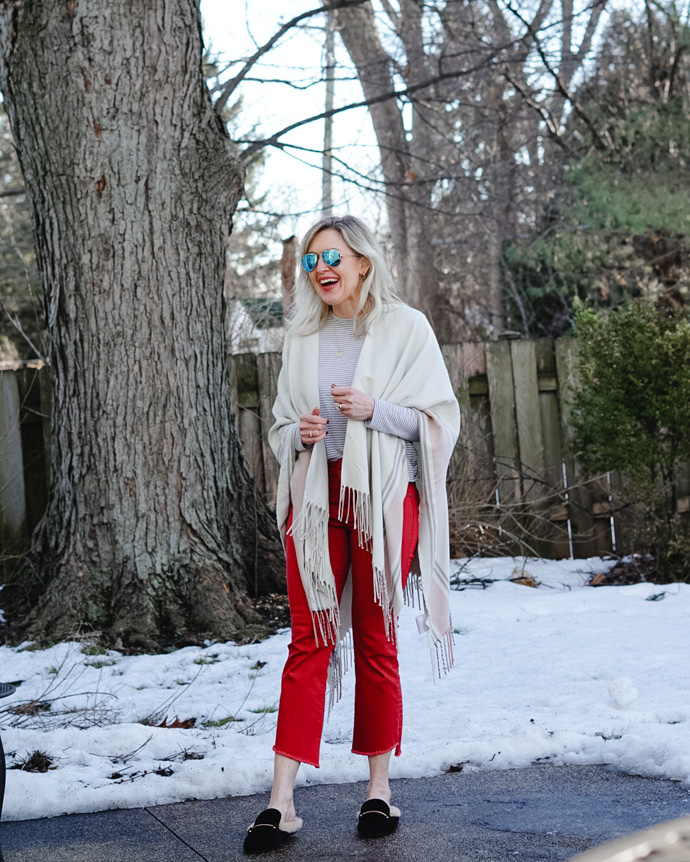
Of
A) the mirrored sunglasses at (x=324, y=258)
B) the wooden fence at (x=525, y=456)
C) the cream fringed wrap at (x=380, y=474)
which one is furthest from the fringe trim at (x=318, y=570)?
the wooden fence at (x=525, y=456)

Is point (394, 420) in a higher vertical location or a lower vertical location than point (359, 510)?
higher

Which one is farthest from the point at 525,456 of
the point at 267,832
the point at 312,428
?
the point at 267,832

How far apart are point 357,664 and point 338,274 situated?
124cm

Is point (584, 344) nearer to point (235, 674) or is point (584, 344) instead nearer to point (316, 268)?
point (235, 674)

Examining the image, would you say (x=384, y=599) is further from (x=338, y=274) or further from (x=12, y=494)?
(x=12, y=494)

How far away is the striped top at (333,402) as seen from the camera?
3021 millimetres

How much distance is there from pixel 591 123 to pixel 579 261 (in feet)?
7.90

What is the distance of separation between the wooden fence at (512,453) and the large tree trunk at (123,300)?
1521 millimetres

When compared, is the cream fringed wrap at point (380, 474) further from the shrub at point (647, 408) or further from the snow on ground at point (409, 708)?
the shrub at point (647, 408)

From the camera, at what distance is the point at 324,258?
3.09 metres

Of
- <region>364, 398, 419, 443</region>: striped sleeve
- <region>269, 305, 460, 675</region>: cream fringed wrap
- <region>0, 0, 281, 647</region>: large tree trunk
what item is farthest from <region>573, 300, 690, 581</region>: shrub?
→ <region>364, 398, 419, 443</region>: striped sleeve

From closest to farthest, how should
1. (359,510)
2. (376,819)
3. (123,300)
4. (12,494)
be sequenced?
(376,819) < (359,510) < (123,300) < (12,494)

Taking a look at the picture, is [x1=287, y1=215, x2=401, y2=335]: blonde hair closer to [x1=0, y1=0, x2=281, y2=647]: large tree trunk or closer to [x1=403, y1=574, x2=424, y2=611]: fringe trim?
[x1=403, y1=574, x2=424, y2=611]: fringe trim

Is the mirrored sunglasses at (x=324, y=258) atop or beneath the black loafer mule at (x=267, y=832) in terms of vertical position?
atop
